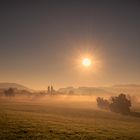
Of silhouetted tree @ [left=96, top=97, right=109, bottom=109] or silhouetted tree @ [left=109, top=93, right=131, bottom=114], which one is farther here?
silhouetted tree @ [left=96, top=97, right=109, bottom=109]

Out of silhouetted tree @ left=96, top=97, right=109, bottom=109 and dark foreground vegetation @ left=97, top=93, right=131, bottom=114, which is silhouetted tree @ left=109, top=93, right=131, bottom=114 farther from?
silhouetted tree @ left=96, top=97, right=109, bottom=109

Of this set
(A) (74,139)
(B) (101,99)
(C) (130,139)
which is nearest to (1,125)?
(A) (74,139)

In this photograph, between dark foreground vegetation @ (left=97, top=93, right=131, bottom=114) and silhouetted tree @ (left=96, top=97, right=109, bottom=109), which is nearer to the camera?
dark foreground vegetation @ (left=97, top=93, right=131, bottom=114)

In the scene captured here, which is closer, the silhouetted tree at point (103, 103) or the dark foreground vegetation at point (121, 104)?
the dark foreground vegetation at point (121, 104)

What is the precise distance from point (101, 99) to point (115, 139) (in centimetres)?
13834

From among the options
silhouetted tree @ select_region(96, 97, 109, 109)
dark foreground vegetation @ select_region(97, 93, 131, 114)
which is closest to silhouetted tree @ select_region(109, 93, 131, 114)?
dark foreground vegetation @ select_region(97, 93, 131, 114)

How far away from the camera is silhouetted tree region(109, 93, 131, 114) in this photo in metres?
137

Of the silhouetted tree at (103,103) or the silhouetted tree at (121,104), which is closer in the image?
the silhouetted tree at (121,104)

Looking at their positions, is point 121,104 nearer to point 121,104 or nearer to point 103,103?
point 121,104

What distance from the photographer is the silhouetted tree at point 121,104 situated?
13662cm

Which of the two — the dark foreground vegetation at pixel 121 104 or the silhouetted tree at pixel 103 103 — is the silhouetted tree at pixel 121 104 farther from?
the silhouetted tree at pixel 103 103

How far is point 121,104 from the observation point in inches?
5487

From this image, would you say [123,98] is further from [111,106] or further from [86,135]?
[86,135]

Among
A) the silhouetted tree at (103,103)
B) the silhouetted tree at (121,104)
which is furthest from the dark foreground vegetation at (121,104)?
the silhouetted tree at (103,103)
